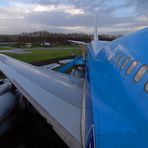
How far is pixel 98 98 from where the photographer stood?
14.4ft

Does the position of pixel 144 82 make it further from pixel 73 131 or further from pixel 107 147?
pixel 73 131

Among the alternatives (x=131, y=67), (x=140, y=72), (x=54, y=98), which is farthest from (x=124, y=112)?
(x=54, y=98)

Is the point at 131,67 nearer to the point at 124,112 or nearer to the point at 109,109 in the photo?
the point at 109,109

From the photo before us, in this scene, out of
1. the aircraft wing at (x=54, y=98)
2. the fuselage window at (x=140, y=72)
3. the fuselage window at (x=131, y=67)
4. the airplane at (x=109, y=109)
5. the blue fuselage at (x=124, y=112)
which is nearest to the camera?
the blue fuselage at (x=124, y=112)

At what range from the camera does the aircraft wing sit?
4.39m

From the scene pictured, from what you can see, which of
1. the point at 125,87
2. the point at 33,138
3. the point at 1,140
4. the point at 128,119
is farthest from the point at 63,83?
the point at 128,119

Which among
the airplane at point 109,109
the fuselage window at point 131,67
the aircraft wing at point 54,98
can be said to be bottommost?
the aircraft wing at point 54,98

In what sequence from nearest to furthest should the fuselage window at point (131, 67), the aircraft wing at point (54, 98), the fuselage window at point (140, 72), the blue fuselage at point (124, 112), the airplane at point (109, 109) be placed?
the blue fuselage at point (124, 112) → the airplane at point (109, 109) → the fuselage window at point (140, 72) → the fuselage window at point (131, 67) → the aircraft wing at point (54, 98)

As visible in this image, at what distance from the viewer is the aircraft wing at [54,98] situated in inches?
173

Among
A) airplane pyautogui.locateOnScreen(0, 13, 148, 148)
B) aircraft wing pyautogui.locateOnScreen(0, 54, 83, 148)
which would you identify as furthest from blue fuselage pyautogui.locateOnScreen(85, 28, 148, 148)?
aircraft wing pyautogui.locateOnScreen(0, 54, 83, 148)

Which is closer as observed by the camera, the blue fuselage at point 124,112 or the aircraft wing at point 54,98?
the blue fuselage at point 124,112

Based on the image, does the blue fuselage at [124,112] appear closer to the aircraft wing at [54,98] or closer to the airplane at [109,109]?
the airplane at [109,109]

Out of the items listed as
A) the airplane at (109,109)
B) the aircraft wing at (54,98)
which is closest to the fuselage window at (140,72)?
the airplane at (109,109)

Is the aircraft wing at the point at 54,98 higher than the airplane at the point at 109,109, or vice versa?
the airplane at the point at 109,109
